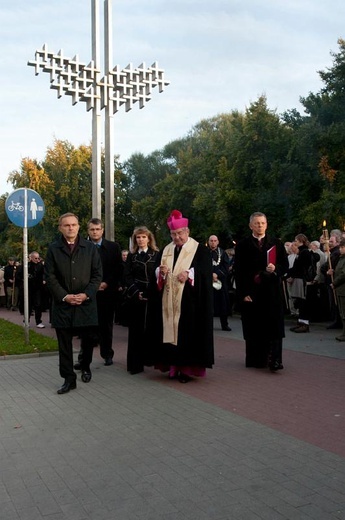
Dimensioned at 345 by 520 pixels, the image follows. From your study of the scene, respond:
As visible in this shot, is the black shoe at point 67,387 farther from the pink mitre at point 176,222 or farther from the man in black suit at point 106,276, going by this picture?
the pink mitre at point 176,222

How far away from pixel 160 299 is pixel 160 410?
76.4 inches

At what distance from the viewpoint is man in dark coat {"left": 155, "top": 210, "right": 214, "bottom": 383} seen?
290 inches

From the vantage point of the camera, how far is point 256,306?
8.16 m

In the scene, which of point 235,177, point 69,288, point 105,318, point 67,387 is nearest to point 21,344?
point 105,318

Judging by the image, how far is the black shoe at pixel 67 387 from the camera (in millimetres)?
6879

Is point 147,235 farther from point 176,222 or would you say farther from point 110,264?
point 176,222

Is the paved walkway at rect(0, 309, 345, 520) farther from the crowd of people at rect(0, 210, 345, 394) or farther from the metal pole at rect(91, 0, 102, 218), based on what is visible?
the metal pole at rect(91, 0, 102, 218)

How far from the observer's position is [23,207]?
35.4 feet

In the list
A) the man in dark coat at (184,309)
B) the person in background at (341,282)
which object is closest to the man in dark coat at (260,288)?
the man in dark coat at (184,309)

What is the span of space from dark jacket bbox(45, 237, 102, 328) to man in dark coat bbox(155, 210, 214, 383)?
0.98m

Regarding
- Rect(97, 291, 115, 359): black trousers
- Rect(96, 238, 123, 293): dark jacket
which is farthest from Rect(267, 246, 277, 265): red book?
Rect(97, 291, 115, 359): black trousers

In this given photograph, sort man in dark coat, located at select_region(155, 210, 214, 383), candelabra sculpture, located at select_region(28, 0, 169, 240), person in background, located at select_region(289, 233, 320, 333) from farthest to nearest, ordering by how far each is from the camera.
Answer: candelabra sculpture, located at select_region(28, 0, 169, 240) < person in background, located at select_region(289, 233, 320, 333) < man in dark coat, located at select_region(155, 210, 214, 383)

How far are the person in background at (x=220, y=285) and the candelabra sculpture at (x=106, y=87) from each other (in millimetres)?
3414

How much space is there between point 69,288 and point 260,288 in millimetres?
2652
